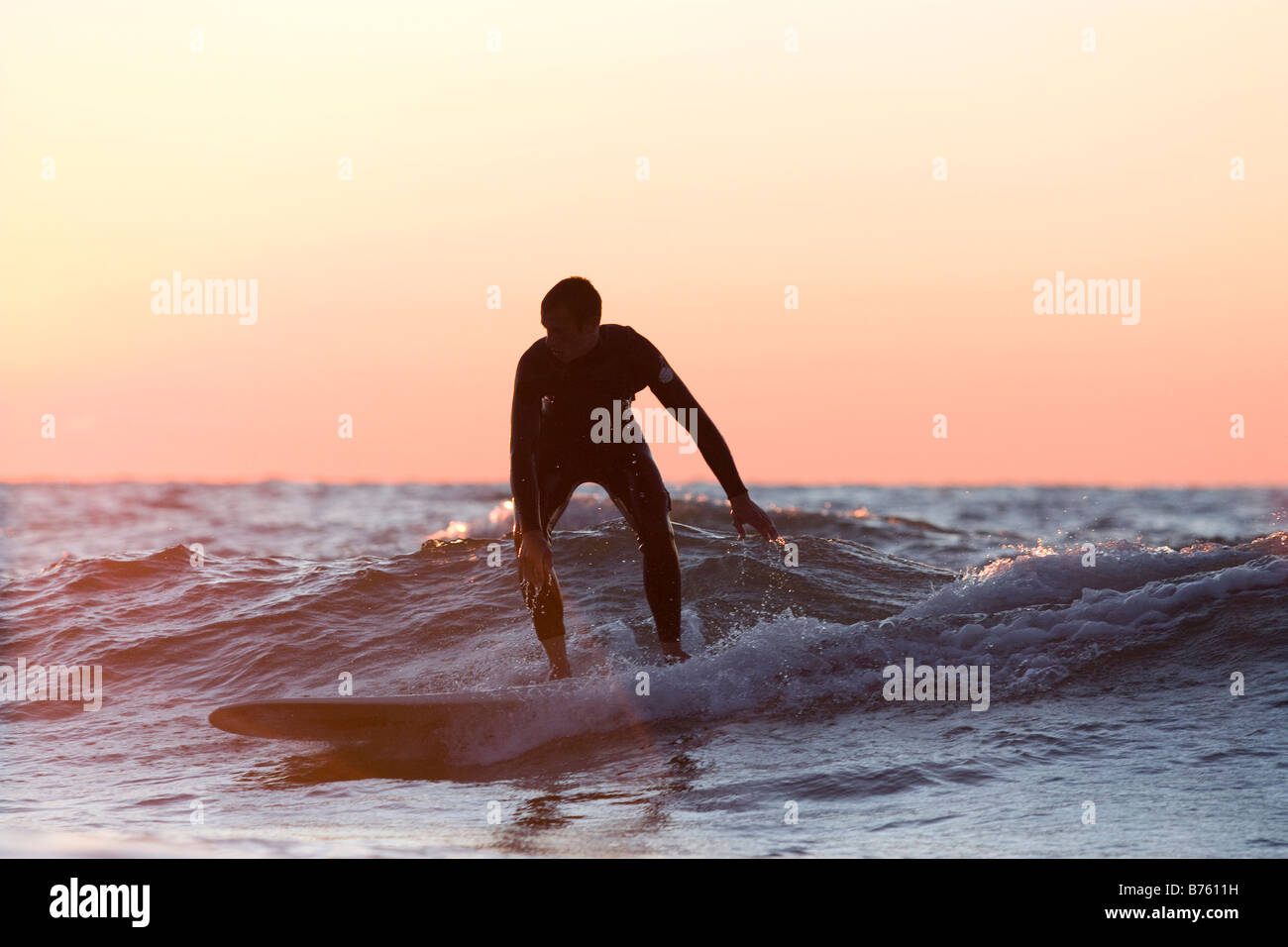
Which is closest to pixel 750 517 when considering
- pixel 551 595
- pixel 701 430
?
pixel 701 430

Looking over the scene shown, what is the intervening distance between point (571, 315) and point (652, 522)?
1.24 m

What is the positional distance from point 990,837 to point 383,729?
299 centimetres

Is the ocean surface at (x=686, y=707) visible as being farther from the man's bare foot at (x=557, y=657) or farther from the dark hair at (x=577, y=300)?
the dark hair at (x=577, y=300)

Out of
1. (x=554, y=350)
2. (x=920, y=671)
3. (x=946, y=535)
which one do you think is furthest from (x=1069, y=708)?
(x=946, y=535)

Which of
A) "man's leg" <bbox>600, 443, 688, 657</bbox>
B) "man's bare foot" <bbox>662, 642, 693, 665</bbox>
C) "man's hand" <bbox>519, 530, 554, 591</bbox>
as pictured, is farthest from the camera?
"man's bare foot" <bbox>662, 642, 693, 665</bbox>

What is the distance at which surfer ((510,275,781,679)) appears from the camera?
5.93 metres

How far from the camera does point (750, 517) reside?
597 centimetres

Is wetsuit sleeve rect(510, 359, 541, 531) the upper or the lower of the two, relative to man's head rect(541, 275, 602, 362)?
lower

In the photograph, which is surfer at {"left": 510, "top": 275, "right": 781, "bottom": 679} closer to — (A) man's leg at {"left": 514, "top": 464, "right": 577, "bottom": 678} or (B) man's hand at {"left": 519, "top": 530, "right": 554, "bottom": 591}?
(A) man's leg at {"left": 514, "top": 464, "right": 577, "bottom": 678}
